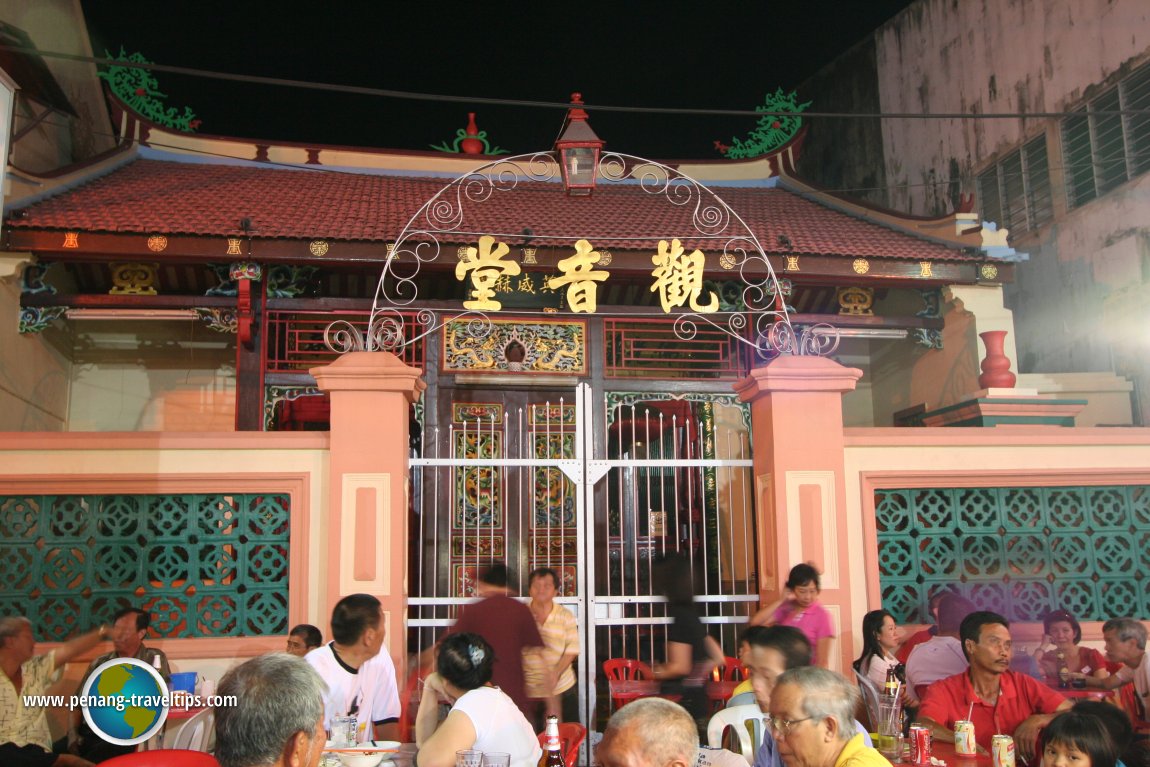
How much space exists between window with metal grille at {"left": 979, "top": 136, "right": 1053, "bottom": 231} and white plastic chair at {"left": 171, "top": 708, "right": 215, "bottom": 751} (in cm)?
994

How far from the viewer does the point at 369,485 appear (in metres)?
5.81

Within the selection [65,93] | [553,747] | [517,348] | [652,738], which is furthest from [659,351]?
[65,93]

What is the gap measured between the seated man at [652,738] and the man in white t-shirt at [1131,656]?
336 cm

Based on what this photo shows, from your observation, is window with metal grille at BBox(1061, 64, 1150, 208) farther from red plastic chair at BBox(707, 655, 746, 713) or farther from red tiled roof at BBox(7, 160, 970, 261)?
red plastic chair at BBox(707, 655, 746, 713)

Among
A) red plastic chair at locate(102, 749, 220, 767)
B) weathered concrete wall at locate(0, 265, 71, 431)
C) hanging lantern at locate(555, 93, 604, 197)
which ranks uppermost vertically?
hanging lantern at locate(555, 93, 604, 197)

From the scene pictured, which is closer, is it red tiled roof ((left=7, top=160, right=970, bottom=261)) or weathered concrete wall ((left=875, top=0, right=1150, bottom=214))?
red tiled roof ((left=7, top=160, right=970, bottom=261))

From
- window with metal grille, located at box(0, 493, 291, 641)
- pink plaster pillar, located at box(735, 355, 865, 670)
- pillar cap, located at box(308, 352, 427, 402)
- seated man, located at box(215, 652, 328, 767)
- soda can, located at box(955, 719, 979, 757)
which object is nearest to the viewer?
seated man, located at box(215, 652, 328, 767)

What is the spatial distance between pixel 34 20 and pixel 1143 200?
36.9ft

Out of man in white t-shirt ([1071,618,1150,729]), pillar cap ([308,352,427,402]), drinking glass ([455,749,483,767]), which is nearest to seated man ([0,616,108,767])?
pillar cap ([308,352,427,402])

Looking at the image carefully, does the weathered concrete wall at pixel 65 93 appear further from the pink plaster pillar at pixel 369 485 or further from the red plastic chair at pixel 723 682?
the red plastic chair at pixel 723 682

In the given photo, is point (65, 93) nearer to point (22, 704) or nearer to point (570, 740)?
point (22, 704)

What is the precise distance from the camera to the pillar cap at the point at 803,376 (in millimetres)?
6160

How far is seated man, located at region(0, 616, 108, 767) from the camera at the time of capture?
4371 millimetres

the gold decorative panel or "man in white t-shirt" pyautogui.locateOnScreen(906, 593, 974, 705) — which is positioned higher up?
the gold decorative panel
